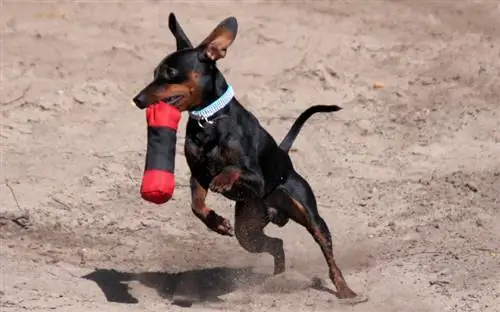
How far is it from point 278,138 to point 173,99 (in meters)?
3.54

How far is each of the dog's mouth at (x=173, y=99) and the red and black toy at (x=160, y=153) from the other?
0.07 feet

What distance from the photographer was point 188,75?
276 inches

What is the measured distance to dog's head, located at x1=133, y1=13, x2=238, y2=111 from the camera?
6871 mm

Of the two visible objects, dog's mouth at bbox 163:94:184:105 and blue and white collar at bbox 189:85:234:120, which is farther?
blue and white collar at bbox 189:85:234:120

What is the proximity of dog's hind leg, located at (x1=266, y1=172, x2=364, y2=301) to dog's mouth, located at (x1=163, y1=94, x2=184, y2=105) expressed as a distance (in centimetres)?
113

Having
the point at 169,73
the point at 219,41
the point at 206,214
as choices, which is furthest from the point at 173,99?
the point at 206,214

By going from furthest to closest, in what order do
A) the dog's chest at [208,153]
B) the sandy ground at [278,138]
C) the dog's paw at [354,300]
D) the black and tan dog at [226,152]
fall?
the sandy ground at [278,138] < the dog's paw at [354,300] < the dog's chest at [208,153] < the black and tan dog at [226,152]

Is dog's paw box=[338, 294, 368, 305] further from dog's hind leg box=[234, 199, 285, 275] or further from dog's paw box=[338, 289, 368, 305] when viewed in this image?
dog's hind leg box=[234, 199, 285, 275]

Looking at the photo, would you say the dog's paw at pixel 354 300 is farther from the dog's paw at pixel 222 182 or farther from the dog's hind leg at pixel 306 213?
the dog's paw at pixel 222 182

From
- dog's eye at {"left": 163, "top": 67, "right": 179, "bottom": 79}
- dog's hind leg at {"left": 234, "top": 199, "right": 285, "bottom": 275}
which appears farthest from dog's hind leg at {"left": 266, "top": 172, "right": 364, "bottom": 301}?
dog's eye at {"left": 163, "top": 67, "right": 179, "bottom": 79}

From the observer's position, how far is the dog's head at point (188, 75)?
687 cm

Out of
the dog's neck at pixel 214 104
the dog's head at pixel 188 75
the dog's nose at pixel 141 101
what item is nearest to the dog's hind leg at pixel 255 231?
the dog's neck at pixel 214 104

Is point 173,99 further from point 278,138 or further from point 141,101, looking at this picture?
point 278,138

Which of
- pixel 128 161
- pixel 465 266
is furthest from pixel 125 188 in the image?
pixel 465 266
